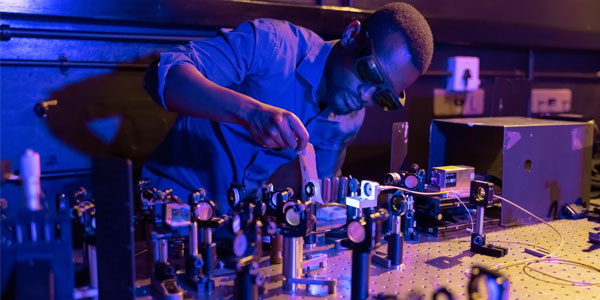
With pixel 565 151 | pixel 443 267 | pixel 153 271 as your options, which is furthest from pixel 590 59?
pixel 153 271

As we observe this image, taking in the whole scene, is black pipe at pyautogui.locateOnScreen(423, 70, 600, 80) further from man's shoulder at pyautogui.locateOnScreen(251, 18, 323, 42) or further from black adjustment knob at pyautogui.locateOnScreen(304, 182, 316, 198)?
black adjustment knob at pyautogui.locateOnScreen(304, 182, 316, 198)

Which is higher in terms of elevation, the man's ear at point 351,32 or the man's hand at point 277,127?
the man's ear at point 351,32

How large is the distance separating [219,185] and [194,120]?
0.24 metres

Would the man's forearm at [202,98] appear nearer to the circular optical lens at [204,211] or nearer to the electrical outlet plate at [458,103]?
the circular optical lens at [204,211]

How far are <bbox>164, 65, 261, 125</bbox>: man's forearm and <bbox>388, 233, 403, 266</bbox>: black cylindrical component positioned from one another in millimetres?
463

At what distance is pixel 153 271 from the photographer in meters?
1.03

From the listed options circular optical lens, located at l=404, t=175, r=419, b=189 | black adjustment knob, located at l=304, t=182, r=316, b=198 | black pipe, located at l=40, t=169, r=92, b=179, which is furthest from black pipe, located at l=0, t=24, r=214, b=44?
circular optical lens, located at l=404, t=175, r=419, b=189

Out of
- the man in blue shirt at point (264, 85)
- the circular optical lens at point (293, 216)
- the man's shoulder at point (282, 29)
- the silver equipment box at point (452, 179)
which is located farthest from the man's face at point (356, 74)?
the circular optical lens at point (293, 216)

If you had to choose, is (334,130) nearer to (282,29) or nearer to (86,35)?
(282,29)

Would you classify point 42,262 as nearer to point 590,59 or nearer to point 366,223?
point 366,223

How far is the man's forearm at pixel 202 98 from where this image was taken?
3.71 ft

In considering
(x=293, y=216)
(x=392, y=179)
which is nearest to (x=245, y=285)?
(x=293, y=216)

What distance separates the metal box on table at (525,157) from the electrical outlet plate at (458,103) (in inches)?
28.5

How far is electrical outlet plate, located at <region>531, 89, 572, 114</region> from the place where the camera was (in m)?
2.80
